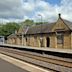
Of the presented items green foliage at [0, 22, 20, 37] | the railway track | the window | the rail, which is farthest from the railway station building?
green foliage at [0, 22, 20, 37]

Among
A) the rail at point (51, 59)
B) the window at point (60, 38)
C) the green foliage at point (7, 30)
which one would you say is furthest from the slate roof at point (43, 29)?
the green foliage at point (7, 30)

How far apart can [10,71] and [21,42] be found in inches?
1963

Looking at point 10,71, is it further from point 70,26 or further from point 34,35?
point 34,35

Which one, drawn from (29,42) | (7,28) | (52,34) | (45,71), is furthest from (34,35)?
(7,28)

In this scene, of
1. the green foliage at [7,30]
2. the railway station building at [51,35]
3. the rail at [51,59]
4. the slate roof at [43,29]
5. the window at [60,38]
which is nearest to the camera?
the rail at [51,59]

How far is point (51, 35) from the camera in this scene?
4419 centimetres

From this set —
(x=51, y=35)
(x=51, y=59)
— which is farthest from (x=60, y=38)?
(x=51, y=59)

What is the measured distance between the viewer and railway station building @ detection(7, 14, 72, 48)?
39656mm

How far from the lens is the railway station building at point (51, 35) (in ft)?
130

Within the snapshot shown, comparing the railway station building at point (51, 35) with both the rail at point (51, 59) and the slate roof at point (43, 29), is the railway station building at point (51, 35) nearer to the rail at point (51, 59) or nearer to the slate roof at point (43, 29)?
the slate roof at point (43, 29)

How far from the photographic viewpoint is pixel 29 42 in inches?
2172

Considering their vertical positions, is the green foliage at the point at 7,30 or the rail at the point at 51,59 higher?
the green foliage at the point at 7,30

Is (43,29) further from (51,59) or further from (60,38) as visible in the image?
(51,59)

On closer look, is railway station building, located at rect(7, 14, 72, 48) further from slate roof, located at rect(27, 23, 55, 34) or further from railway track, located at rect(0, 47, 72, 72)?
railway track, located at rect(0, 47, 72, 72)
